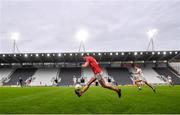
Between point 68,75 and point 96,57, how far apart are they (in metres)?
8.89

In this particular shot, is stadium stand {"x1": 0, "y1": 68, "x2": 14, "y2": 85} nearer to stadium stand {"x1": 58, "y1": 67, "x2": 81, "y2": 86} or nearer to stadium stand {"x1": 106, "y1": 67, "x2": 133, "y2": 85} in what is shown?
stadium stand {"x1": 58, "y1": 67, "x2": 81, "y2": 86}

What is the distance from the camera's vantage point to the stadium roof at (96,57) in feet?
212

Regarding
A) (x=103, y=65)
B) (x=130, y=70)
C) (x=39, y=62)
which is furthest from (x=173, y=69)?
(x=39, y=62)

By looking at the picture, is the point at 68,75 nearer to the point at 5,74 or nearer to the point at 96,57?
the point at 96,57

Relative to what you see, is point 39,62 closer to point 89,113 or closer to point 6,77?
point 6,77

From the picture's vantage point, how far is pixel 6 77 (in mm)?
65875

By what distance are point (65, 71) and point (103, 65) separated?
11.5 meters

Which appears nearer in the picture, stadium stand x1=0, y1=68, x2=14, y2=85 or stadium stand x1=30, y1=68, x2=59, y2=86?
stadium stand x1=30, y1=68, x2=59, y2=86

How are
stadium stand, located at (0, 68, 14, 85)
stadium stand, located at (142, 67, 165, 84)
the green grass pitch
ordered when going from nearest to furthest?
1. the green grass pitch
2. stadium stand, located at (142, 67, 165, 84)
3. stadium stand, located at (0, 68, 14, 85)

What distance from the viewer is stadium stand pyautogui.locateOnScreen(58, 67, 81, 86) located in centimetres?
6272

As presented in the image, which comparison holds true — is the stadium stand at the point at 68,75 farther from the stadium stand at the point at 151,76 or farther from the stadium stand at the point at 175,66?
the stadium stand at the point at 175,66

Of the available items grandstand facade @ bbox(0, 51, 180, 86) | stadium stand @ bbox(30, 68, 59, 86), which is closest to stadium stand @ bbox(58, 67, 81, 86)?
grandstand facade @ bbox(0, 51, 180, 86)

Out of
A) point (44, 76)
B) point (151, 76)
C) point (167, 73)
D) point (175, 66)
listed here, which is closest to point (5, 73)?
point (44, 76)

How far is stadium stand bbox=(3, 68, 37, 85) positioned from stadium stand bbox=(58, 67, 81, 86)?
323 inches
